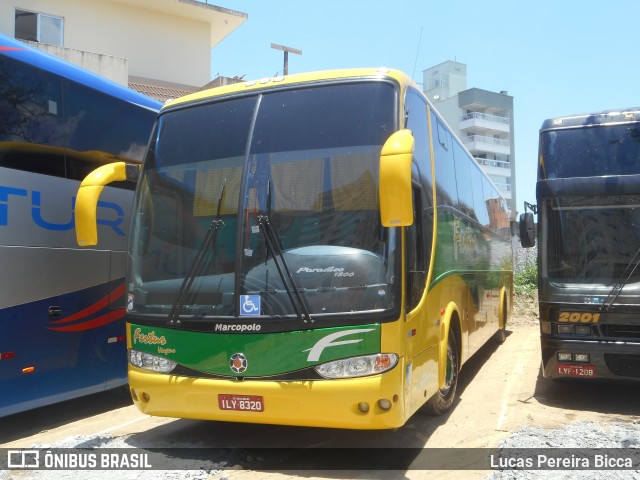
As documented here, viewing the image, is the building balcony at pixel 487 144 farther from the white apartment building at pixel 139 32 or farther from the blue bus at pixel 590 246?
the blue bus at pixel 590 246

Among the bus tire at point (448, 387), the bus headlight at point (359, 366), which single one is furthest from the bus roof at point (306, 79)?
the bus tire at point (448, 387)

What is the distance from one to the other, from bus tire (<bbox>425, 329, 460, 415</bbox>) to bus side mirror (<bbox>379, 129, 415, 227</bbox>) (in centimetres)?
274

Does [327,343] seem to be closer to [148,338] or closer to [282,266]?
[282,266]

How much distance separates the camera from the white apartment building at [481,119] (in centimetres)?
5816

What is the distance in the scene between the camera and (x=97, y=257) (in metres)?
7.22

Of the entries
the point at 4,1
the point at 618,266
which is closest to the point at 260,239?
the point at 618,266

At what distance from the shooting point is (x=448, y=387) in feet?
22.4

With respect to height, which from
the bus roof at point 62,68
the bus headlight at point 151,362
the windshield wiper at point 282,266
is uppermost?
the bus roof at point 62,68

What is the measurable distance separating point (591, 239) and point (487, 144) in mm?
54642

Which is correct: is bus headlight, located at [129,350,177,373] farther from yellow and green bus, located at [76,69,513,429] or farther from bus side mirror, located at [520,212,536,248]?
bus side mirror, located at [520,212,536,248]

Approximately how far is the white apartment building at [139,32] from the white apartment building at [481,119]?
3694 cm

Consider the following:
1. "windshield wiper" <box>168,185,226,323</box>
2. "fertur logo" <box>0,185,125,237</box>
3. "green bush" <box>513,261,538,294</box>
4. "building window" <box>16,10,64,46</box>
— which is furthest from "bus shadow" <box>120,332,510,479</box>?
"building window" <box>16,10,64,46</box>

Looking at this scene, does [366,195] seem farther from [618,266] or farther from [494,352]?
[494,352]

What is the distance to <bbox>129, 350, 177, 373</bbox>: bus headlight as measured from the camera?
17.1 feet
